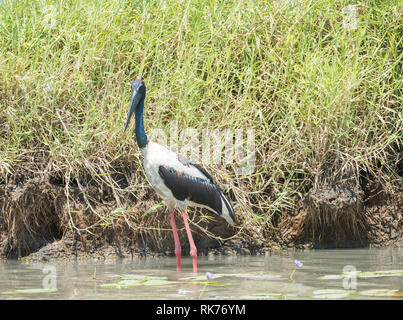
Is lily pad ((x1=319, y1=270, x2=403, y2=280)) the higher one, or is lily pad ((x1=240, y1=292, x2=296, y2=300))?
lily pad ((x1=319, y1=270, x2=403, y2=280))

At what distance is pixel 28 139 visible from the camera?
17.7 feet

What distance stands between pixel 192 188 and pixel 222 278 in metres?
0.85

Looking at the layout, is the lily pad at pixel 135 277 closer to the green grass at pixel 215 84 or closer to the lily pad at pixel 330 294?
the lily pad at pixel 330 294

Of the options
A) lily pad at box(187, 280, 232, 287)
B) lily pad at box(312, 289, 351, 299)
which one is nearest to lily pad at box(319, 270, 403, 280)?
lily pad at box(312, 289, 351, 299)

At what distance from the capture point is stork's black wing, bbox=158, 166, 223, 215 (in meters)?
4.91

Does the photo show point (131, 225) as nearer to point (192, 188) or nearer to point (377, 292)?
point (192, 188)

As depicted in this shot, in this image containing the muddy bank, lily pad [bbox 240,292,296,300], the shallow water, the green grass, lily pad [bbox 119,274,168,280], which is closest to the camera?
lily pad [bbox 240,292,296,300]

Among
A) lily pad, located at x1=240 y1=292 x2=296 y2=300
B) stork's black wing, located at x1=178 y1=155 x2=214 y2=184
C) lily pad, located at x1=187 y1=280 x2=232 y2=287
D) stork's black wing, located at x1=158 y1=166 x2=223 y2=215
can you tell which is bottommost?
lily pad, located at x1=240 y1=292 x2=296 y2=300

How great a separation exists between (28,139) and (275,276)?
2293 mm

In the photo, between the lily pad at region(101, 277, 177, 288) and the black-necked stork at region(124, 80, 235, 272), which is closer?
the lily pad at region(101, 277, 177, 288)

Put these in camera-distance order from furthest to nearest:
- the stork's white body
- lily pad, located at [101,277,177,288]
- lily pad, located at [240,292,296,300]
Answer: the stork's white body < lily pad, located at [101,277,177,288] < lily pad, located at [240,292,296,300]

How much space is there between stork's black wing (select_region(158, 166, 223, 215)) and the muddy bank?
1.40 ft

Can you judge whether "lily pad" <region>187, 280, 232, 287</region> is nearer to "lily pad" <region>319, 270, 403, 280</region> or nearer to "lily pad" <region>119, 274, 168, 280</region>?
"lily pad" <region>119, 274, 168, 280</region>

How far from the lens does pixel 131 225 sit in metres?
5.36
